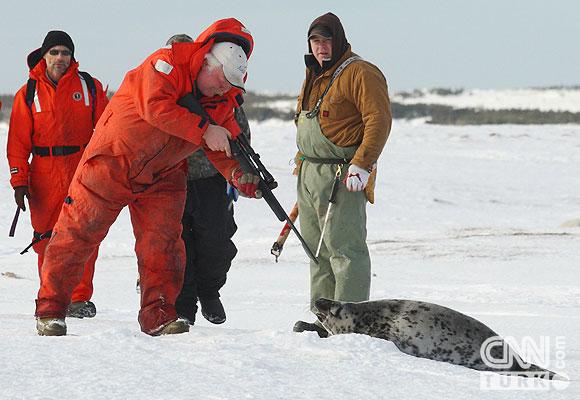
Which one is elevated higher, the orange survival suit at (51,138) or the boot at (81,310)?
the orange survival suit at (51,138)

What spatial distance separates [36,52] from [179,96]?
84.5 inches

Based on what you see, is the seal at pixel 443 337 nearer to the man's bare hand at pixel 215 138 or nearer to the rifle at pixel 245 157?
the rifle at pixel 245 157

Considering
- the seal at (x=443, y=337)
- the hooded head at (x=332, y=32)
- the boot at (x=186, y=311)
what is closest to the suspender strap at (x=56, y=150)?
the boot at (x=186, y=311)

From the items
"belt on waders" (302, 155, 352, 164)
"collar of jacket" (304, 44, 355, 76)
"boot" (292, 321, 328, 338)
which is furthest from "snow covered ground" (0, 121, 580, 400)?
"collar of jacket" (304, 44, 355, 76)

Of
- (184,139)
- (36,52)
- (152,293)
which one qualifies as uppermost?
(36,52)

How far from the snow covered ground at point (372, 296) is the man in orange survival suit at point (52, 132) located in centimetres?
62

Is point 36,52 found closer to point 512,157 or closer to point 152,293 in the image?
point 152,293

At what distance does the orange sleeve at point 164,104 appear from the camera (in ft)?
12.0

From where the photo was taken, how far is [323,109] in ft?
15.3

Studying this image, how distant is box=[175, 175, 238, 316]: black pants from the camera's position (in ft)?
16.9

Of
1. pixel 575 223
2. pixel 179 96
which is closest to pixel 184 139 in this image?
pixel 179 96

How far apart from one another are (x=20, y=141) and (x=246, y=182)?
1981mm

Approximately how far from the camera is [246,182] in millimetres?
4031

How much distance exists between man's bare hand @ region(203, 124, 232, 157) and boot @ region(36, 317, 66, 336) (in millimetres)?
978
